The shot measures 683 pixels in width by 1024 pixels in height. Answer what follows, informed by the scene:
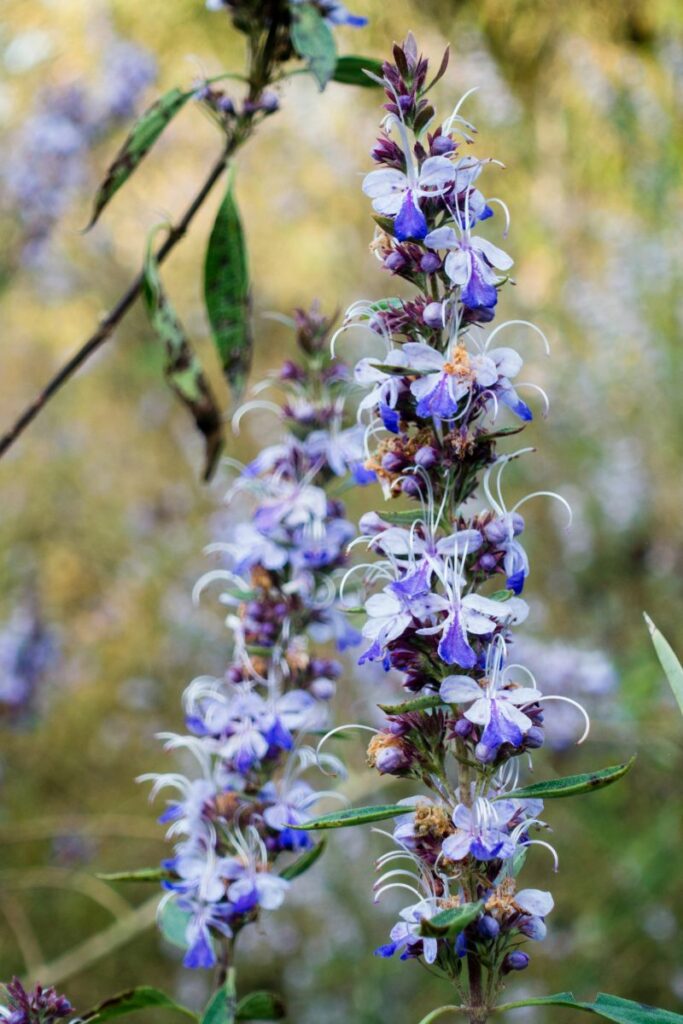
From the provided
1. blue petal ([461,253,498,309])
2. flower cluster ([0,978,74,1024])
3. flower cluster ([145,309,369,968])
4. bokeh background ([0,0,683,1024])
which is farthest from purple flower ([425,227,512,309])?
bokeh background ([0,0,683,1024])

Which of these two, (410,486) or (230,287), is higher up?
(230,287)

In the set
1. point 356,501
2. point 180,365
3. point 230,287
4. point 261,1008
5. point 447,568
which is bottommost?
point 261,1008

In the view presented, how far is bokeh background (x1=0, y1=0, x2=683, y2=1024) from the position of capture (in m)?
2.47

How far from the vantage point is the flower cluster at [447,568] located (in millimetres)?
661

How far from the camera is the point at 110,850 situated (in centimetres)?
324

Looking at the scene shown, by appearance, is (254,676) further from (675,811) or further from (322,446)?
(675,811)

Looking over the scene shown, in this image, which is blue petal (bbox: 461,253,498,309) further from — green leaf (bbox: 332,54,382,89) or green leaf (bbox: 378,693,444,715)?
green leaf (bbox: 332,54,382,89)

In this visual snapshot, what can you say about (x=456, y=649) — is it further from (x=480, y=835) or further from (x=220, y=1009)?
(x=220, y=1009)

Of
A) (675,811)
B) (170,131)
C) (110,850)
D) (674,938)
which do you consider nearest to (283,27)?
(675,811)

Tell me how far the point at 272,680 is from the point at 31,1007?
341 mm

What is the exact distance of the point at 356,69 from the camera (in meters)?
1.06

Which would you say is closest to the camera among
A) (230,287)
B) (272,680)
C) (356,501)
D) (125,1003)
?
(125,1003)

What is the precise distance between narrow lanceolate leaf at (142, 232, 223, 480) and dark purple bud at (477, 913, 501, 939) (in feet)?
1.64

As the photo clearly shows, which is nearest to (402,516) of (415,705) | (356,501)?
(415,705)
